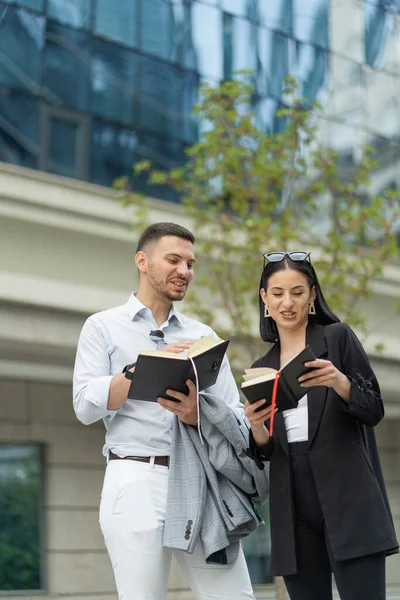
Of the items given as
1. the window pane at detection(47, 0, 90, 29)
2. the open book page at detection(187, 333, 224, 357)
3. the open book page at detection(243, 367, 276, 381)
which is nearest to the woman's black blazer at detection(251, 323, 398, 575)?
the open book page at detection(243, 367, 276, 381)

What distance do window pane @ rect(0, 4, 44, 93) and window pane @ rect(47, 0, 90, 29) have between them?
0.83ft

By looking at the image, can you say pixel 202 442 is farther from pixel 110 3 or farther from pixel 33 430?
pixel 110 3

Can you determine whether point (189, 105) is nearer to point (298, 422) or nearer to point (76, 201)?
point (76, 201)

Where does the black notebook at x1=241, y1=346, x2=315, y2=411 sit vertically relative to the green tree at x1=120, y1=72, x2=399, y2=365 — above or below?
below

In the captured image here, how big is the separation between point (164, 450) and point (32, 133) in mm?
10538

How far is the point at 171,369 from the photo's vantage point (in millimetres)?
3760

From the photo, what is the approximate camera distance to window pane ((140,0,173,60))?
1536cm

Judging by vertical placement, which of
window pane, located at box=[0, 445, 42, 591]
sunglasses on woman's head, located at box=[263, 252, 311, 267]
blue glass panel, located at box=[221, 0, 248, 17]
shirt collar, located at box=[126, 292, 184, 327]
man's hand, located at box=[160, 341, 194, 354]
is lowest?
window pane, located at box=[0, 445, 42, 591]

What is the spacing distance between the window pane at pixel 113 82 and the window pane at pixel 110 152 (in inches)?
7.5

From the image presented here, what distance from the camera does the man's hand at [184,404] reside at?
12.7 ft

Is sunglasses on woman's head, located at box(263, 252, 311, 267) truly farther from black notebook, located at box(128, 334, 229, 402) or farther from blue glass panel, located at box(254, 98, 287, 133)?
blue glass panel, located at box(254, 98, 287, 133)

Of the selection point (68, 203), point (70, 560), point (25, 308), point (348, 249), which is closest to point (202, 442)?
point (348, 249)

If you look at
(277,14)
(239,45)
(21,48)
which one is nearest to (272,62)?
(239,45)

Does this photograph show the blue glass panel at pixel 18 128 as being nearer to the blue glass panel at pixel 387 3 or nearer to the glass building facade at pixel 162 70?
the glass building facade at pixel 162 70
